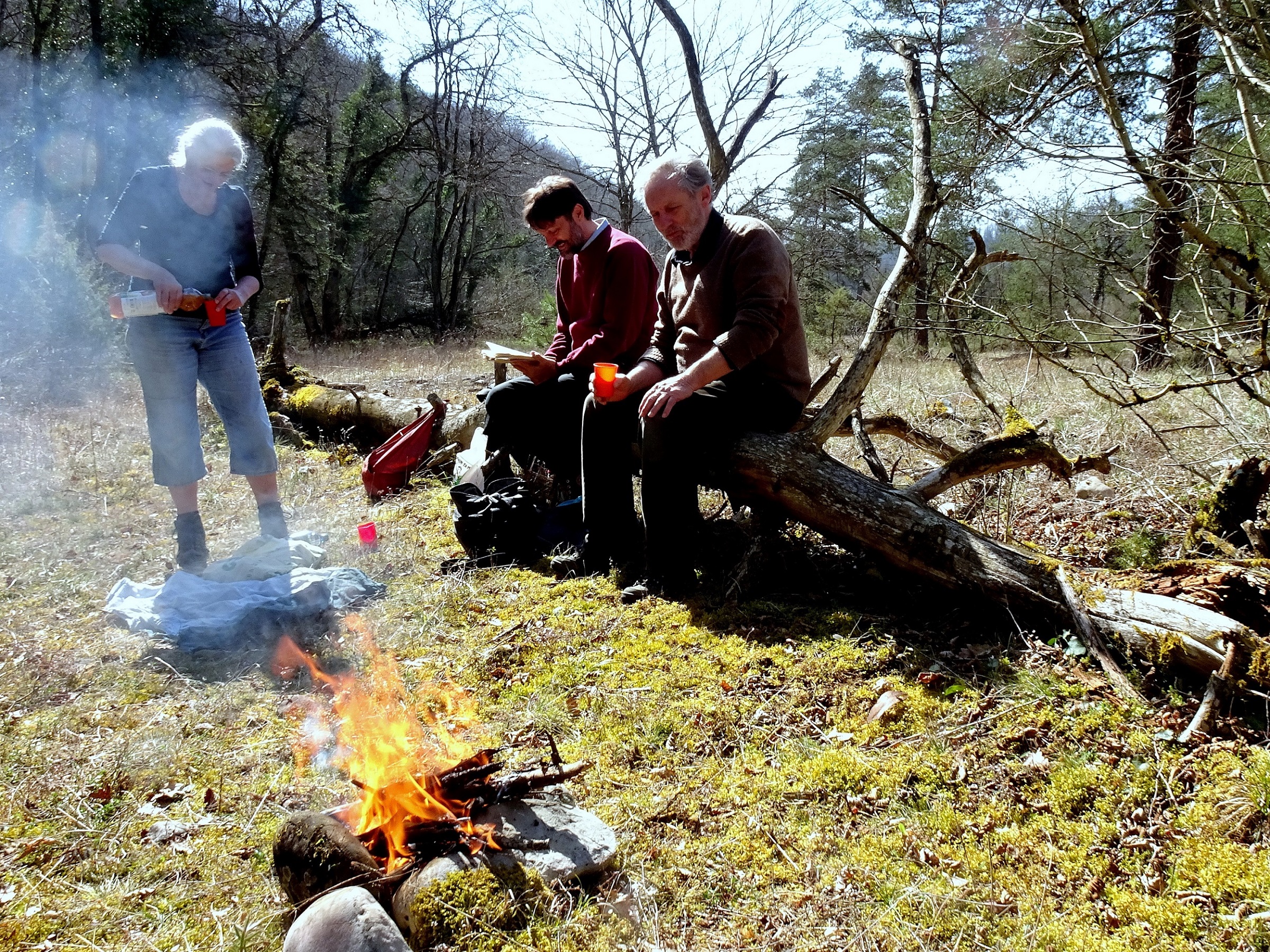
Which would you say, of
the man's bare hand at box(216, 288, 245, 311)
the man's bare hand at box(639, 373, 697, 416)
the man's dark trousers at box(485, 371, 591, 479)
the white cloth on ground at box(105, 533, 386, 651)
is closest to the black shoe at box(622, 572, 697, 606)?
the man's bare hand at box(639, 373, 697, 416)

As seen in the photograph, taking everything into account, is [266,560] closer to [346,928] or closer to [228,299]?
[228,299]

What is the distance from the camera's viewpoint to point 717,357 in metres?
3.32

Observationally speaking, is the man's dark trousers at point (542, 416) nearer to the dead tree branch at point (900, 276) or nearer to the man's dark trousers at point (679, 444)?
the man's dark trousers at point (679, 444)

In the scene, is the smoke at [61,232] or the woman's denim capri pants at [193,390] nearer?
the woman's denim capri pants at [193,390]

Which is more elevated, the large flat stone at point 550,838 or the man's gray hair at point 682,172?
the man's gray hair at point 682,172

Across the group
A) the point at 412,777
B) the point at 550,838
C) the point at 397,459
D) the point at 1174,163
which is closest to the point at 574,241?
the point at 397,459

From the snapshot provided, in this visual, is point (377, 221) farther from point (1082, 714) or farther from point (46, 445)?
point (1082, 714)

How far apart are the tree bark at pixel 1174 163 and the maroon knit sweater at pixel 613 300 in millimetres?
2264

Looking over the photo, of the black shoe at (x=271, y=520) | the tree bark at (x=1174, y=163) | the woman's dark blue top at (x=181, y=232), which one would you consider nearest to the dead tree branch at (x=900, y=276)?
the tree bark at (x=1174, y=163)

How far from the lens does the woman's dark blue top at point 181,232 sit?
360 cm

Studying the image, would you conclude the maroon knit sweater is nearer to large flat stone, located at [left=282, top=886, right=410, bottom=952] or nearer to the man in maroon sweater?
the man in maroon sweater

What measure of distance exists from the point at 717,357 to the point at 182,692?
2.43 meters

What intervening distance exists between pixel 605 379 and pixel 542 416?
0.96 meters

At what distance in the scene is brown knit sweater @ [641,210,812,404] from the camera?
3.30m
